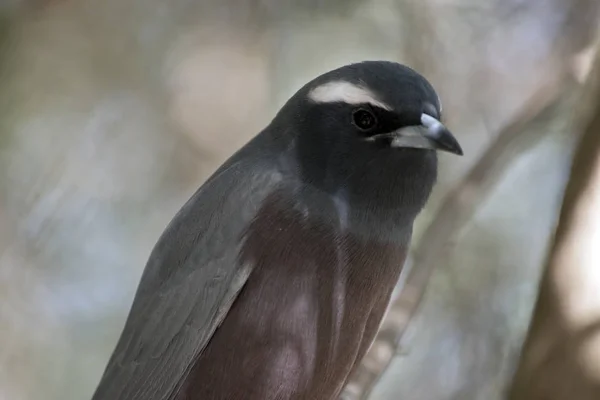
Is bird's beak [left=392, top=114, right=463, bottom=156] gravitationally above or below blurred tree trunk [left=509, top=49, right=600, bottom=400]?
above

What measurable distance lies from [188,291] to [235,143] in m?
0.43

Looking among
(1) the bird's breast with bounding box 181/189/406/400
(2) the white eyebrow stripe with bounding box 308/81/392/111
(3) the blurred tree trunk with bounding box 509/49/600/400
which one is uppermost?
→ (2) the white eyebrow stripe with bounding box 308/81/392/111

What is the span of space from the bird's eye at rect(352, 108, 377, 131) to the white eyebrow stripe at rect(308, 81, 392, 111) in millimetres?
16

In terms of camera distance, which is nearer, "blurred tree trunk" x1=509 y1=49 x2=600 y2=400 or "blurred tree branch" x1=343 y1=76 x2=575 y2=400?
"blurred tree trunk" x1=509 y1=49 x2=600 y2=400

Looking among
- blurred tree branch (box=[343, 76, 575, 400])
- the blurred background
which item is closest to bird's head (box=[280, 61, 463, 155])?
the blurred background

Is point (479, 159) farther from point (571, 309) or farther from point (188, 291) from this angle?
point (188, 291)

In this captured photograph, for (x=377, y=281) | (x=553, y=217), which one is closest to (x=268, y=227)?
(x=377, y=281)

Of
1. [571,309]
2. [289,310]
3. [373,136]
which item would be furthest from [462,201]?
[289,310]

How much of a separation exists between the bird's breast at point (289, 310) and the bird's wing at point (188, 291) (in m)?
0.02

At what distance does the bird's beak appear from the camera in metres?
1.05

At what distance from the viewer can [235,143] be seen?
1484 mm

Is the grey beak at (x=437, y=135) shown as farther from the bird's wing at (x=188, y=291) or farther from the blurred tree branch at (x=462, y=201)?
the blurred tree branch at (x=462, y=201)

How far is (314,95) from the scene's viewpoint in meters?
1.18

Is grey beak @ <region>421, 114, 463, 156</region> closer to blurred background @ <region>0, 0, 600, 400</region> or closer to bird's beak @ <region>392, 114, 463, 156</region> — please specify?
bird's beak @ <region>392, 114, 463, 156</region>
